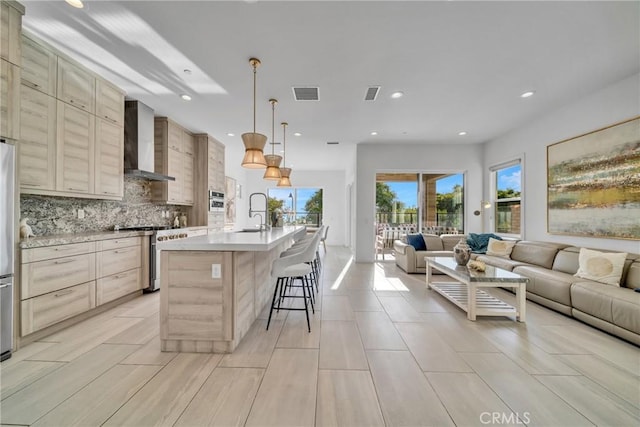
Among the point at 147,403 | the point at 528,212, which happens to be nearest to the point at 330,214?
the point at 528,212

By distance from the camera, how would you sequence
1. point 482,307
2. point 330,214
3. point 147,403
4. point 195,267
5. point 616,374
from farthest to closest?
1. point 330,214
2. point 482,307
3. point 195,267
4. point 616,374
5. point 147,403

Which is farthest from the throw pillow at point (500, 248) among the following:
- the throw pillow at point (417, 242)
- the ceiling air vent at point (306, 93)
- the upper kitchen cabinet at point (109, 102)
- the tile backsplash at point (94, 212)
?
the upper kitchen cabinet at point (109, 102)

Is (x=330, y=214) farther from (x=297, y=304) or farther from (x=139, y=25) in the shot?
(x=139, y=25)

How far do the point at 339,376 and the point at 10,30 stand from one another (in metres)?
3.77

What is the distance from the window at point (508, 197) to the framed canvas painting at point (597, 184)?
2.68 feet

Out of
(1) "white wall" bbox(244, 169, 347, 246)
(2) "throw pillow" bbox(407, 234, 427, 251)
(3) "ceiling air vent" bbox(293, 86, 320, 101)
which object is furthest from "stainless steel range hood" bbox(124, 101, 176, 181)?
(1) "white wall" bbox(244, 169, 347, 246)

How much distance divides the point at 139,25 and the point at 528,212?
625 centimetres

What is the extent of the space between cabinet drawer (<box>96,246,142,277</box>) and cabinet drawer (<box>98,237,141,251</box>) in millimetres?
41

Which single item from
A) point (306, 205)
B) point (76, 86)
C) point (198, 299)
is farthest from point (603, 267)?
point (306, 205)

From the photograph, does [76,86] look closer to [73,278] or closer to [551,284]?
[73,278]

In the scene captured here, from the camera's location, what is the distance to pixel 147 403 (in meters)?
1.54

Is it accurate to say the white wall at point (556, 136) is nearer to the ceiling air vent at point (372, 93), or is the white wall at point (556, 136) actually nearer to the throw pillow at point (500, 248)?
the throw pillow at point (500, 248)

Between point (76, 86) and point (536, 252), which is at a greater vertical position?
point (76, 86)

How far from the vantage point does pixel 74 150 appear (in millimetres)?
2857
